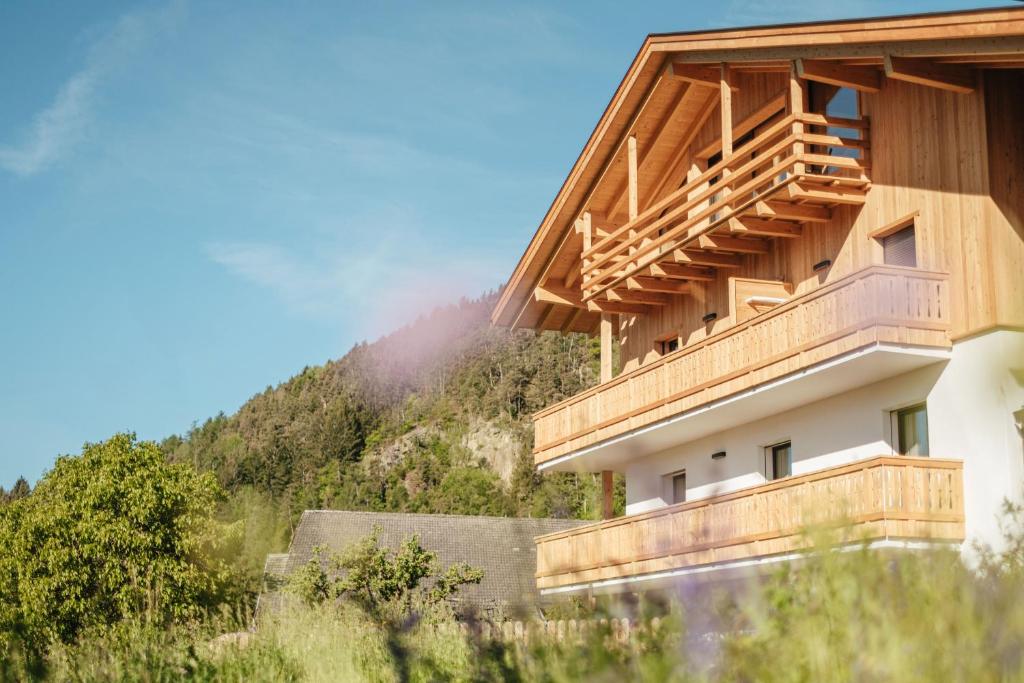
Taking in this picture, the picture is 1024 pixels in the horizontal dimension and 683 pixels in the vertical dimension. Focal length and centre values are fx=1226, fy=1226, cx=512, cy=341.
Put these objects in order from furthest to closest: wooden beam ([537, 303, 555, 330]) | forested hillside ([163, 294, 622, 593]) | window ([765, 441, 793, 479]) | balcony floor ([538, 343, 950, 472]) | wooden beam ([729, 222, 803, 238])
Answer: forested hillside ([163, 294, 622, 593]) → wooden beam ([537, 303, 555, 330]) → window ([765, 441, 793, 479]) → wooden beam ([729, 222, 803, 238]) → balcony floor ([538, 343, 950, 472])

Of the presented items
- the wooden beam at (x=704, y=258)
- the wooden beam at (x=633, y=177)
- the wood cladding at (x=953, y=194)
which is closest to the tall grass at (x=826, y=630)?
the wood cladding at (x=953, y=194)

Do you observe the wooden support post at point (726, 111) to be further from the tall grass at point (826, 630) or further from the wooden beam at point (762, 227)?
the tall grass at point (826, 630)

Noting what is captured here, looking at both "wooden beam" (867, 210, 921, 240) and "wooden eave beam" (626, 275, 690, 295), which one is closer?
"wooden beam" (867, 210, 921, 240)

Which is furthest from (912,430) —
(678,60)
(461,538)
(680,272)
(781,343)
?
(461,538)

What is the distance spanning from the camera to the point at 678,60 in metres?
20.1

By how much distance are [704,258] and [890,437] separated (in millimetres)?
5340

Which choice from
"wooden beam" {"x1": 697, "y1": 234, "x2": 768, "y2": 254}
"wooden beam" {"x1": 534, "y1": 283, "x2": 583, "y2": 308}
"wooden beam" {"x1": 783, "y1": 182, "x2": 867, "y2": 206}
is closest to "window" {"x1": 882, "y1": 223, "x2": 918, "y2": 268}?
"wooden beam" {"x1": 783, "y1": 182, "x2": 867, "y2": 206}

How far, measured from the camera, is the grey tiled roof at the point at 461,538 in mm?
51375

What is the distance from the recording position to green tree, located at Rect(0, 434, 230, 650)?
39.6 metres

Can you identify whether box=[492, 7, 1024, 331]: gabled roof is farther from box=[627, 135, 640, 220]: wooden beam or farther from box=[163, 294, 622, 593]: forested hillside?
box=[163, 294, 622, 593]: forested hillside

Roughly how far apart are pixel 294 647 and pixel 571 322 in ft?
56.5

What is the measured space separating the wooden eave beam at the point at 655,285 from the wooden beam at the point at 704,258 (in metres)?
1.45

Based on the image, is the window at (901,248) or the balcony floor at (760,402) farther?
the window at (901,248)

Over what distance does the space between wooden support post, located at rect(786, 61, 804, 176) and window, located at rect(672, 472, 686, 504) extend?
24.6 feet
